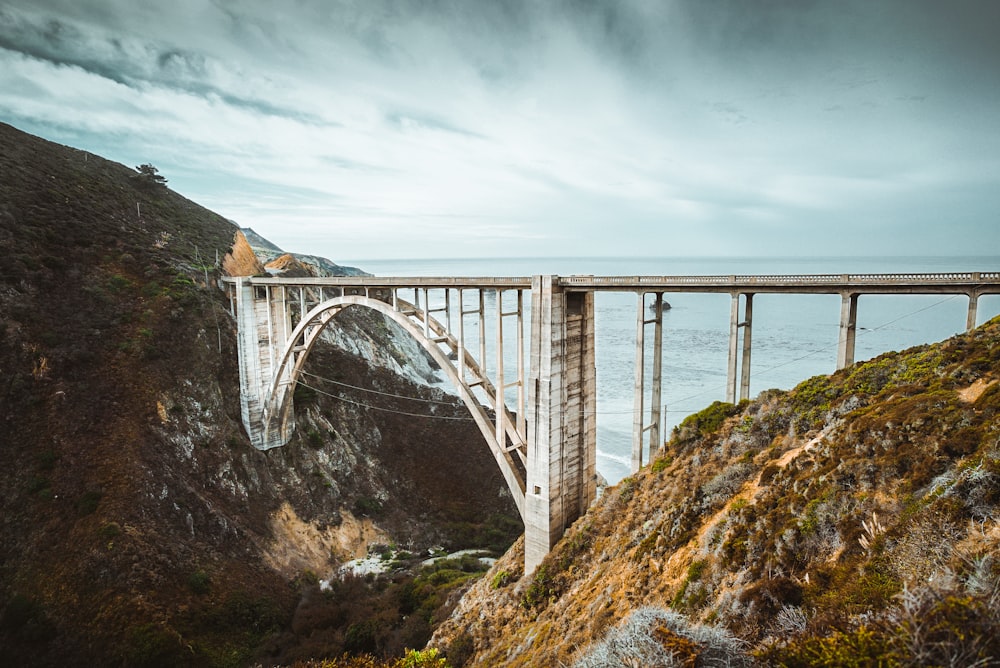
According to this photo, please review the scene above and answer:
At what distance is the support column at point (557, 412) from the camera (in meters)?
12.8

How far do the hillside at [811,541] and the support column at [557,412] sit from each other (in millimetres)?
2336

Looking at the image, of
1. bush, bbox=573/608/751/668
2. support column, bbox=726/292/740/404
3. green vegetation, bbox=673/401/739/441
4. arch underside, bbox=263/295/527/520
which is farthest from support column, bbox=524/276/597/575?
bush, bbox=573/608/751/668

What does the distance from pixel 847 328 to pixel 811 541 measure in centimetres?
534

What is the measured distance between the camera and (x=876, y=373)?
8352 mm

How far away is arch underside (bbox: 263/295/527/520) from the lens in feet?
47.8

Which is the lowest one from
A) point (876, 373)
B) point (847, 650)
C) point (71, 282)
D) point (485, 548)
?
point (485, 548)

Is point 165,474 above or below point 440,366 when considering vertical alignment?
below

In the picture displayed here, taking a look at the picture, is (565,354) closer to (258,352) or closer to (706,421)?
(706,421)

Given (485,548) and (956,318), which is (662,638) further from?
(956,318)

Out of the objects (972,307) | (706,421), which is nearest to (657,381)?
(706,421)

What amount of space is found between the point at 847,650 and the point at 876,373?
7.07 meters

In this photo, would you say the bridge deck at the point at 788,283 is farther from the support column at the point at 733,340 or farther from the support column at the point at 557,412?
the support column at the point at 557,412

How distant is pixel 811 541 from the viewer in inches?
207

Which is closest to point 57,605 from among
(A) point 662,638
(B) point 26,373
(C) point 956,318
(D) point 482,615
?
(B) point 26,373
